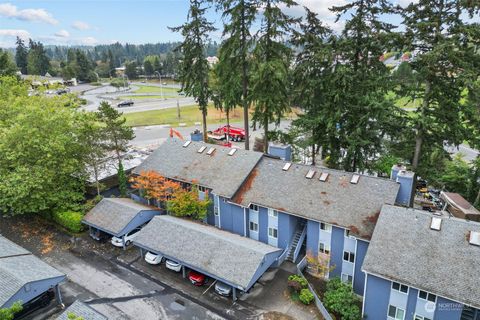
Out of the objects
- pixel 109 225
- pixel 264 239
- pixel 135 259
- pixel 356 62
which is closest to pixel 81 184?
pixel 109 225

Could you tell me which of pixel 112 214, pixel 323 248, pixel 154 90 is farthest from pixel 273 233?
pixel 154 90

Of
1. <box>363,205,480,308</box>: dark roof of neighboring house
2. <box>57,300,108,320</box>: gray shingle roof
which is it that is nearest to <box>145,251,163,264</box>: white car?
<box>57,300,108,320</box>: gray shingle roof

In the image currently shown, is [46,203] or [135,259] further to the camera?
[46,203]

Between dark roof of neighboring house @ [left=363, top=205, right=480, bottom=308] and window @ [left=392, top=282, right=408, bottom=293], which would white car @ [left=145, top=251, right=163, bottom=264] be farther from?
window @ [left=392, top=282, right=408, bottom=293]

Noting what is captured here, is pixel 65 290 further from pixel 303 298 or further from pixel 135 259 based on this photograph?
pixel 303 298

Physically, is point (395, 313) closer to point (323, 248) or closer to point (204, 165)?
point (323, 248)

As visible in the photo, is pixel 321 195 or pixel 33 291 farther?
pixel 321 195
